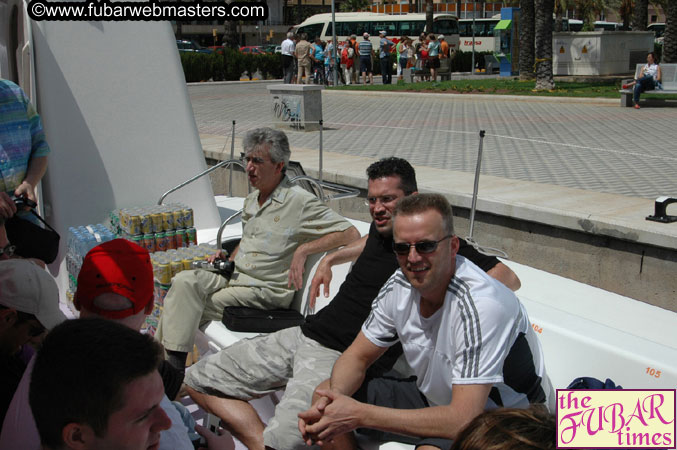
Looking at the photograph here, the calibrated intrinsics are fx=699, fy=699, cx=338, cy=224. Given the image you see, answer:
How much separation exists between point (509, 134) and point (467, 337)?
33.7 feet

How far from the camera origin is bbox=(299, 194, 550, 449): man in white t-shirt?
7.68ft

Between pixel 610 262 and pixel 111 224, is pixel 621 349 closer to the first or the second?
pixel 610 262

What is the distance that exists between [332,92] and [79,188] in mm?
17791

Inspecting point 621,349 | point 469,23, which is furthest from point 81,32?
point 469,23

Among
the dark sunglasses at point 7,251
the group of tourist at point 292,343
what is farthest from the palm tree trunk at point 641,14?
the dark sunglasses at point 7,251

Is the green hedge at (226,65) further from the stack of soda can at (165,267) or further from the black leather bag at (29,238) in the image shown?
the black leather bag at (29,238)

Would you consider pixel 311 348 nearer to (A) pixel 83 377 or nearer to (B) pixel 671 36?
(A) pixel 83 377

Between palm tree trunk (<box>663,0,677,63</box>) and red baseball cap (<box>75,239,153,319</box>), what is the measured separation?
19548 mm

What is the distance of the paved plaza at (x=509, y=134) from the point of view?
8.45 meters

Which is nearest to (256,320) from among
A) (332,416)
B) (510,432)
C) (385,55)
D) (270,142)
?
(270,142)

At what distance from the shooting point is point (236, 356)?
3324mm

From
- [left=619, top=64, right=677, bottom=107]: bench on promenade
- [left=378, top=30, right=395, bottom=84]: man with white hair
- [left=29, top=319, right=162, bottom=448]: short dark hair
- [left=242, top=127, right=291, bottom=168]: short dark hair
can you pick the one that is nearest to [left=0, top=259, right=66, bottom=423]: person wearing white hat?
[left=29, top=319, right=162, bottom=448]: short dark hair

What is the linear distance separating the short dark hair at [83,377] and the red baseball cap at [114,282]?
81 cm

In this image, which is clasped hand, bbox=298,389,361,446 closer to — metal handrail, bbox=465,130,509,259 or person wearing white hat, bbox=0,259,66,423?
person wearing white hat, bbox=0,259,66,423
